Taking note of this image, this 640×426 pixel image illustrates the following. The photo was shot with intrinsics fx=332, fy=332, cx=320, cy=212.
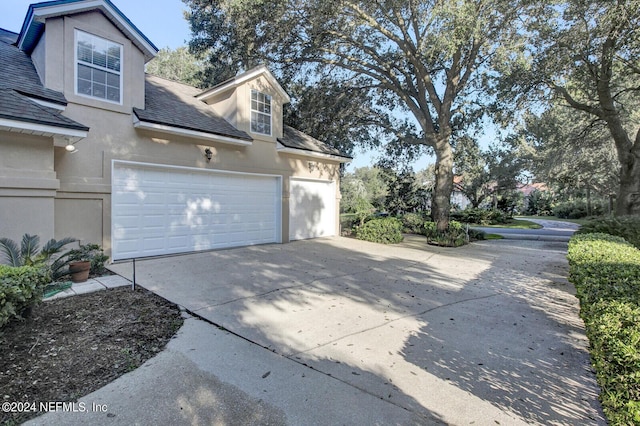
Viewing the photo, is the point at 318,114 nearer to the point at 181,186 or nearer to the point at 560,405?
the point at 181,186

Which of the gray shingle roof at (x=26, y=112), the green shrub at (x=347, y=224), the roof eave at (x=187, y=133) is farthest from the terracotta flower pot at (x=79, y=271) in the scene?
the green shrub at (x=347, y=224)

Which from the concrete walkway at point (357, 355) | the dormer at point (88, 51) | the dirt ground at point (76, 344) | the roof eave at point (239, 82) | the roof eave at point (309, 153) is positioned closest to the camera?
the concrete walkway at point (357, 355)

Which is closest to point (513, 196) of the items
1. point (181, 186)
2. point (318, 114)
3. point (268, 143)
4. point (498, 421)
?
point (318, 114)

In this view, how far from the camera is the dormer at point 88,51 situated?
6875 millimetres

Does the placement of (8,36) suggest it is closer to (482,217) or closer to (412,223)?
(412,223)

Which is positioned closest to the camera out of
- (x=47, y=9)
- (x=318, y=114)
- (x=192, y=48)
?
(x=47, y=9)

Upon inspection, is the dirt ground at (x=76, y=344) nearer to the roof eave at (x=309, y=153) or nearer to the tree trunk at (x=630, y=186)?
the roof eave at (x=309, y=153)

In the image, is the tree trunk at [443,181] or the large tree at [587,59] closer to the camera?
the large tree at [587,59]

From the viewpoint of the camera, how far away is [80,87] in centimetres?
725

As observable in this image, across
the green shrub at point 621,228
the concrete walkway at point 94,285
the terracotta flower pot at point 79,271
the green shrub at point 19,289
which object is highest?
the green shrub at point 621,228

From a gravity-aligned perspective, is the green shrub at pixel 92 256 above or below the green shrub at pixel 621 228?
below

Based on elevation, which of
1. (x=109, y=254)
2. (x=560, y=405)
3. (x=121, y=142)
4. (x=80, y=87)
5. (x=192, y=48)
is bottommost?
(x=560, y=405)

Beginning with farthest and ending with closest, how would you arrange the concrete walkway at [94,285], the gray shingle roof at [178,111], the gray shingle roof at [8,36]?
1. the gray shingle roof at [8,36]
2. the gray shingle roof at [178,111]
3. the concrete walkway at [94,285]

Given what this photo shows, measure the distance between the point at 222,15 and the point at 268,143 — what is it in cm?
556
